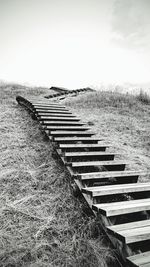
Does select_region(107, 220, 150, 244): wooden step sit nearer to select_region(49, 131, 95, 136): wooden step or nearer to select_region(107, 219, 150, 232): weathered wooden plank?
select_region(107, 219, 150, 232): weathered wooden plank

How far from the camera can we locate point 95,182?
9.84 feet

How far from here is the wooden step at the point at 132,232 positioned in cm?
177

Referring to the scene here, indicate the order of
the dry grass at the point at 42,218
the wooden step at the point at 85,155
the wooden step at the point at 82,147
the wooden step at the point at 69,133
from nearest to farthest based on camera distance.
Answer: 1. the dry grass at the point at 42,218
2. the wooden step at the point at 85,155
3. the wooden step at the point at 82,147
4. the wooden step at the point at 69,133

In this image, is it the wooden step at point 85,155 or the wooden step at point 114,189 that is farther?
the wooden step at point 85,155

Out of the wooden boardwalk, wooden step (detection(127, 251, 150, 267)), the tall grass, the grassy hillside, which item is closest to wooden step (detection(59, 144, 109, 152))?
the wooden boardwalk

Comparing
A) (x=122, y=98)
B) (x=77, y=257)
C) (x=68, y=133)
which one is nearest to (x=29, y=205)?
(x=77, y=257)

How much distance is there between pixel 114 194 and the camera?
250 centimetres

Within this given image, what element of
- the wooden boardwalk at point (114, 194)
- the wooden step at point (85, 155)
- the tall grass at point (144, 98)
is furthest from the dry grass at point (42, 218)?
the tall grass at point (144, 98)

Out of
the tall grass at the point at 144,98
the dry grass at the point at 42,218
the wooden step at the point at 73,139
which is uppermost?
the tall grass at the point at 144,98

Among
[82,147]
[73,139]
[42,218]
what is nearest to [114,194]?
[42,218]

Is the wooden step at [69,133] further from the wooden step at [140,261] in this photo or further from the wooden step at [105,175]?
the wooden step at [140,261]

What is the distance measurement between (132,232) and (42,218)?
1.05 m

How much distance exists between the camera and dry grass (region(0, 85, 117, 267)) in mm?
1900

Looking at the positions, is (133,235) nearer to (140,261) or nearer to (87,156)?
(140,261)
